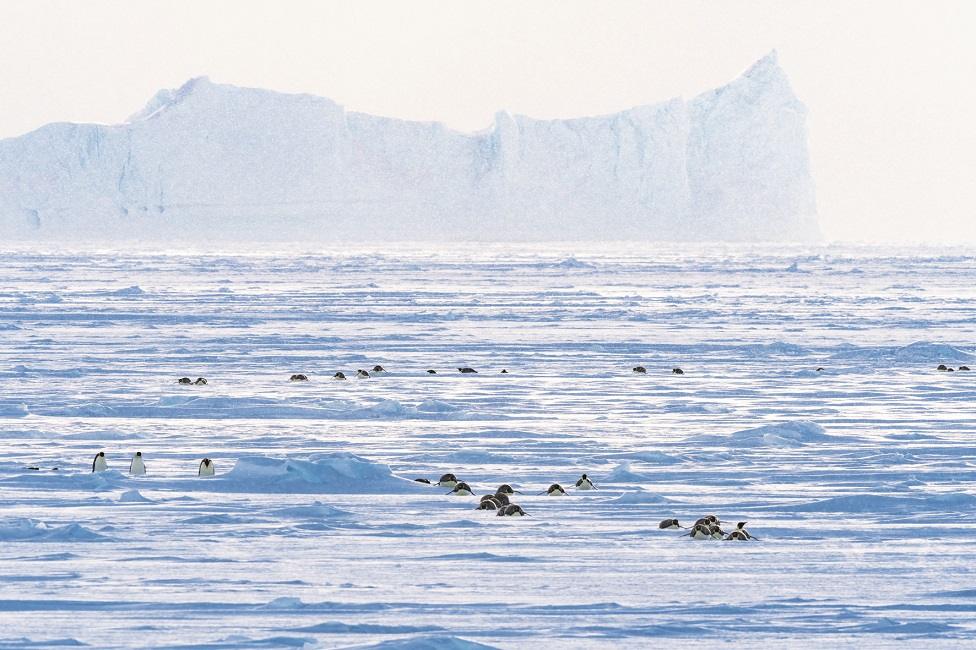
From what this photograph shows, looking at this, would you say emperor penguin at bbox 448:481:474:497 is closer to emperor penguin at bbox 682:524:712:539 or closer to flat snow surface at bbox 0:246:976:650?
flat snow surface at bbox 0:246:976:650

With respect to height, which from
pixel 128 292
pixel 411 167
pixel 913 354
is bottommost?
pixel 128 292

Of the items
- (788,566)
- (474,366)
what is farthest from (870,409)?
(788,566)

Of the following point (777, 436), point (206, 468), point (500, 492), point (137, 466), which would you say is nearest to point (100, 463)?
point (137, 466)

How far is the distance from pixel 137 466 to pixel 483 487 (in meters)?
1.60

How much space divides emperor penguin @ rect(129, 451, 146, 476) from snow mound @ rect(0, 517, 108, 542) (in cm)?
125

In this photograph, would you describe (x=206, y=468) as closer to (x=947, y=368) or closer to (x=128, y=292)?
(x=947, y=368)

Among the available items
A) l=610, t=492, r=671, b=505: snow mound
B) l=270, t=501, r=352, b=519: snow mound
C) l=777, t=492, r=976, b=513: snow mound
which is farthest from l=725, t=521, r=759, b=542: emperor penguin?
l=270, t=501, r=352, b=519: snow mound

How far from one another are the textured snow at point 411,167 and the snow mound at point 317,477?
158 ft

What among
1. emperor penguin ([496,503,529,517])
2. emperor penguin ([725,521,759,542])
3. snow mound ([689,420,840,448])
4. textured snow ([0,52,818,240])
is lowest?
snow mound ([689,420,840,448])

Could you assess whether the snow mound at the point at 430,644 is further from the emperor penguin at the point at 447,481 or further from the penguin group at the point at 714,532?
the emperor penguin at the point at 447,481

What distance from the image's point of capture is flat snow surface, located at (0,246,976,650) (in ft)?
14.8

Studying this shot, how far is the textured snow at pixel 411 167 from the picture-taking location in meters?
55.5

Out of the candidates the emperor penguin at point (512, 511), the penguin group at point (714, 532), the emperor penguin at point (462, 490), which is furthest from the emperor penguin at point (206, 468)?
the penguin group at point (714, 532)

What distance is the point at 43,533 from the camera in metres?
5.68
